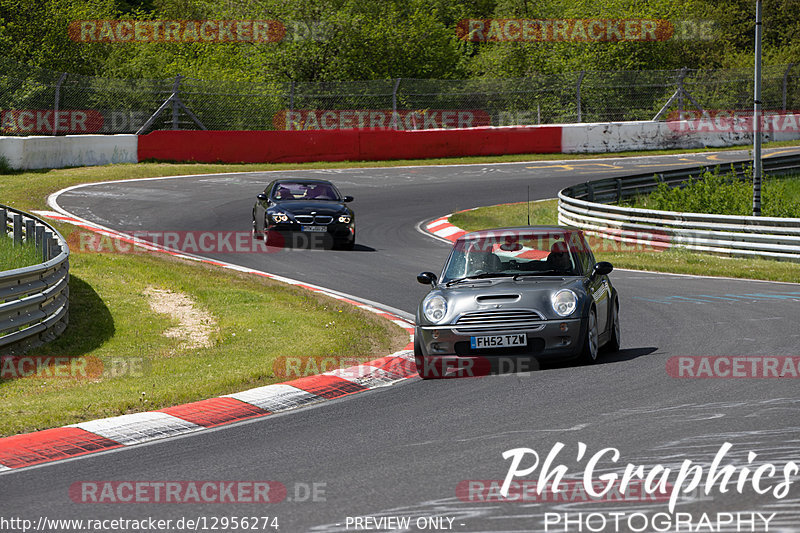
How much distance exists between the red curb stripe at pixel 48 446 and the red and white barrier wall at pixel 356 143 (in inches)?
939

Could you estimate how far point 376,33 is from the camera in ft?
161

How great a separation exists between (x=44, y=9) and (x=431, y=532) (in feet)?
153

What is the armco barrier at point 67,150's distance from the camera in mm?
30000

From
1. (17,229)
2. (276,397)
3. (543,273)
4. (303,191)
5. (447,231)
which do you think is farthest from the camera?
(447,231)

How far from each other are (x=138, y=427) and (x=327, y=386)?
200 cm

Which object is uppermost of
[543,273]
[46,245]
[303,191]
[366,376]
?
[303,191]

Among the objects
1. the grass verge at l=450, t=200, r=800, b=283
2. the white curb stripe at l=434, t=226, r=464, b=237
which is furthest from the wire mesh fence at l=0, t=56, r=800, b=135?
the white curb stripe at l=434, t=226, r=464, b=237

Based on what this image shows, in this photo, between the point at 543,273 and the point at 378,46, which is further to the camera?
the point at 378,46

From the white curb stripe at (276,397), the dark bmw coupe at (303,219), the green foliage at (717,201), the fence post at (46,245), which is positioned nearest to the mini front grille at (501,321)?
the white curb stripe at (276,397)

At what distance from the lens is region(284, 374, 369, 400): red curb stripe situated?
9297mm

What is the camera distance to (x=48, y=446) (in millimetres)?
7457

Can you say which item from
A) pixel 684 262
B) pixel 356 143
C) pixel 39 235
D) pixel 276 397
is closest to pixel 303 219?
pixel 39 235

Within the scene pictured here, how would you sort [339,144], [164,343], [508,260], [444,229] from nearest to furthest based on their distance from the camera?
[508,260] → [164,343] → [444,229] → [339,144]

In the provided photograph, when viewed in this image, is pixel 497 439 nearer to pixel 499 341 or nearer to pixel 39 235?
pixel 499 341
